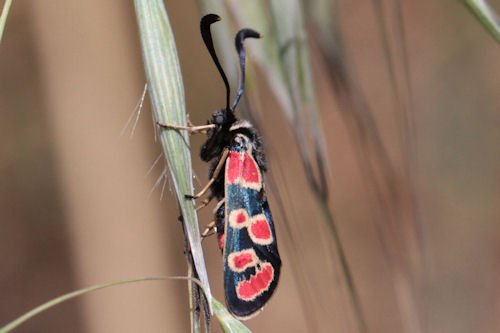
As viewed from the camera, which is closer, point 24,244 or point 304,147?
point 304,147

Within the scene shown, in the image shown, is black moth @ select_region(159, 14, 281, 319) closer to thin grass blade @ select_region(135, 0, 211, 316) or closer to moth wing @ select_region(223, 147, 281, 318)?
moth wing @ select_region(223, 147, 281, 318)

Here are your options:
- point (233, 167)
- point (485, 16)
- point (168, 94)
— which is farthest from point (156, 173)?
point (485, 16)

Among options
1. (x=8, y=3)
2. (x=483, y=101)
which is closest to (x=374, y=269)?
(x=483, y=101)

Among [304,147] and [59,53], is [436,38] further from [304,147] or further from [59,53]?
[304,147]

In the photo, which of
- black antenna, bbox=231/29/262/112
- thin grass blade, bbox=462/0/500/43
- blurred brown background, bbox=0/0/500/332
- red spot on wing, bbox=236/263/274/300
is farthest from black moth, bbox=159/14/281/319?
blurred brown background, bbox=0/0/500/332

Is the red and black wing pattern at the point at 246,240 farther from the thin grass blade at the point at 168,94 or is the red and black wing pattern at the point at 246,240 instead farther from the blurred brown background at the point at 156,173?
the blurred brown background at the point at 156,173

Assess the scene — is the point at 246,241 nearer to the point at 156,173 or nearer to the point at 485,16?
the point at 485,16
